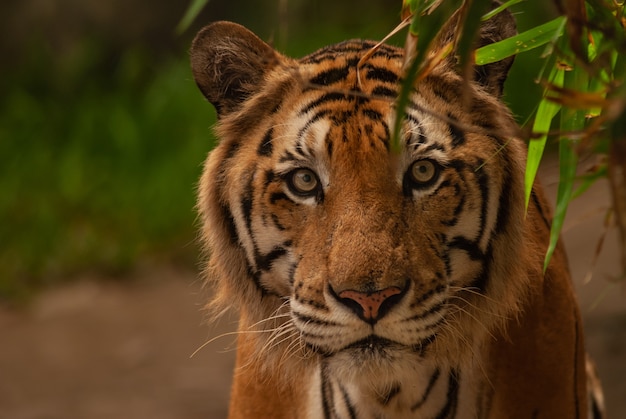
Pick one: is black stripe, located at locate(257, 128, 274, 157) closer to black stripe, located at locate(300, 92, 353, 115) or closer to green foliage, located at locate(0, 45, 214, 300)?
black stripe, located at locate(300, 92, 353, 115)

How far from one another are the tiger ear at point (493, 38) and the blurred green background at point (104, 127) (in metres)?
2.27

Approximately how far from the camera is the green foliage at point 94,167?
5551 mm

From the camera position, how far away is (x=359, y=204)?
194cm

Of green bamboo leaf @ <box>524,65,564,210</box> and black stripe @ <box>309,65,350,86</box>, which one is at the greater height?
black stripe @ <box>309,65,350,86</box>

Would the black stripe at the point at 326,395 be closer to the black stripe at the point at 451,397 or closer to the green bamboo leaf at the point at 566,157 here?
the black stripe at the point at 451,397

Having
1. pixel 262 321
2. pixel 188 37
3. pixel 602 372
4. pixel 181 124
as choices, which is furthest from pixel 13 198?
pixel 262 321

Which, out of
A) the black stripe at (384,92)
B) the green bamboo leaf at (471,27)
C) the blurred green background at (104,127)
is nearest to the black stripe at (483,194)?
the black stripe at (384,92)

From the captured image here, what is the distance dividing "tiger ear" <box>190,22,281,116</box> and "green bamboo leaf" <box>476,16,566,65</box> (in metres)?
0.52

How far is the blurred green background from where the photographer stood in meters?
5.61

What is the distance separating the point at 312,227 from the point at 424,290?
10.4 inches

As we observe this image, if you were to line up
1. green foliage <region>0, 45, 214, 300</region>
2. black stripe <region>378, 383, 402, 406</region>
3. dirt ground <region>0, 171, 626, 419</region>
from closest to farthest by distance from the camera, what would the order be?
black stripe <region>378, 383, 402, 406</region>
dirt ground <region>0, 171, 626, 419</region>
green foliage <region>0, 45, 214, 300</region>

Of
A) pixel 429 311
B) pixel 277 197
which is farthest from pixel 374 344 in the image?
pixel 277 197

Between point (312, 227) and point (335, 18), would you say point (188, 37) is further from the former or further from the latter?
point (312, 227)

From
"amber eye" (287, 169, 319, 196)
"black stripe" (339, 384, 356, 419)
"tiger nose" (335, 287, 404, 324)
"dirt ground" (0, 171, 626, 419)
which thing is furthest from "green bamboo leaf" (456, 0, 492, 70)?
"dirt ground" (0, 171, 626, 419)
